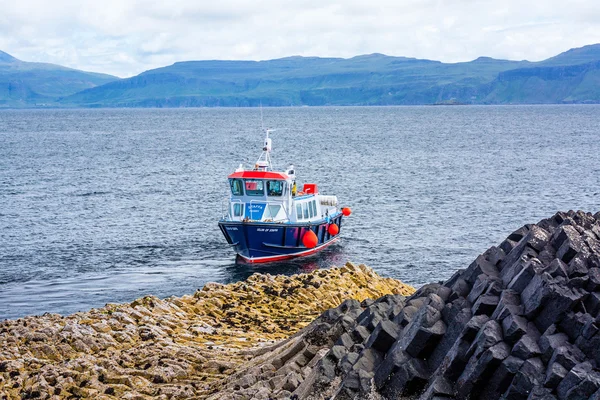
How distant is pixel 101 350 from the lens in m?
17.8

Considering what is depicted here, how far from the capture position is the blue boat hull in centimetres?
4150

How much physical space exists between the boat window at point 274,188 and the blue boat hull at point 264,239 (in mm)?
1893

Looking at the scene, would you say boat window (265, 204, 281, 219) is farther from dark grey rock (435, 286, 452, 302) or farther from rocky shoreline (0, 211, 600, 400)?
dark grey rock (435, 286, 452, 302)

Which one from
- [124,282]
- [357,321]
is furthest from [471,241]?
[357,321]

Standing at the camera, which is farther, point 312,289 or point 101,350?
point 312,289

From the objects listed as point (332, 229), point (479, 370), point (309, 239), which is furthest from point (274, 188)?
point (479, 370)

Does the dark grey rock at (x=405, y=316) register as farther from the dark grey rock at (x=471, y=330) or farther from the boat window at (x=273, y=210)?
the boat window at (x=273, y=210)

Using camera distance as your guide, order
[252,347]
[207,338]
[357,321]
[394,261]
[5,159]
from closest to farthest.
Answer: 1. [357,321]
2. [252,347]
3. [207,338]
4. [394,261]
5. [5,159]

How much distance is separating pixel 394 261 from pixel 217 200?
79.0 ft

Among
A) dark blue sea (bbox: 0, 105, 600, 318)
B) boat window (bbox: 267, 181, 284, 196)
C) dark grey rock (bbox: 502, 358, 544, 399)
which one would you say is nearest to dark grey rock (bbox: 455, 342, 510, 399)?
dark grey rock (bbox: 502, 358, 544, 399)

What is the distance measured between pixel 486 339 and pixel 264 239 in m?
31.8

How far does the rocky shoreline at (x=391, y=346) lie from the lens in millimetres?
10258

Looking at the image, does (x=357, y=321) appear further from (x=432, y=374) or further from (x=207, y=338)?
(x=207, y=338)

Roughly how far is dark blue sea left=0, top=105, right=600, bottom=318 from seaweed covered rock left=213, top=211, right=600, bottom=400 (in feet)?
69.8
